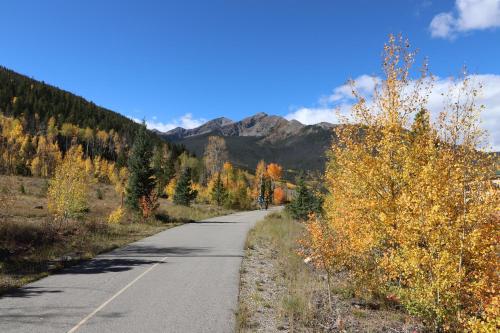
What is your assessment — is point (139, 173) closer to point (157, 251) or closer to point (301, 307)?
point (157, 251)

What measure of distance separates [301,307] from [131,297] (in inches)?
180

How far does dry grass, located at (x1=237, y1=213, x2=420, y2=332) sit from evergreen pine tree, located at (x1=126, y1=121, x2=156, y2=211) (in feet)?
65.8

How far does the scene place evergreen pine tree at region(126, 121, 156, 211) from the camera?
32875 millimetres

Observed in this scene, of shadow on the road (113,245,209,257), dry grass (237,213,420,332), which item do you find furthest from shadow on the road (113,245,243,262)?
dry grass (237,213,420,332)

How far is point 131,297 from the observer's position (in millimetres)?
9531

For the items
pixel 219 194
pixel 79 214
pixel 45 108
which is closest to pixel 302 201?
pixel 79 214

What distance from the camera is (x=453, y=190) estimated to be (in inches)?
328

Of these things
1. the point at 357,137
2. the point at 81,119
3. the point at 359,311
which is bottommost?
the point at 359,311

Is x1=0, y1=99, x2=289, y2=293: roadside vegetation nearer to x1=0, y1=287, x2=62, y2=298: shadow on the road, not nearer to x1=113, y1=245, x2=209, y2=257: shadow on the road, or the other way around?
x1=0, y1=287, x2=62, y2=298: shadow on the road

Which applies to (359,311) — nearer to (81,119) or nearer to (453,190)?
(453,190)

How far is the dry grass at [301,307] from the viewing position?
8.52 m

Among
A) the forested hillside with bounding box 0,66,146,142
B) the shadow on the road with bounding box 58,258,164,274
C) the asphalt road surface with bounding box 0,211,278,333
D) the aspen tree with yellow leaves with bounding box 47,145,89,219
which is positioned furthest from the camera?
the forested hillside with bounding box 0,66,146,142

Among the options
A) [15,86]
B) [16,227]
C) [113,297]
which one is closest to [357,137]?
[113,297]

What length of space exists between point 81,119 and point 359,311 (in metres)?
183
